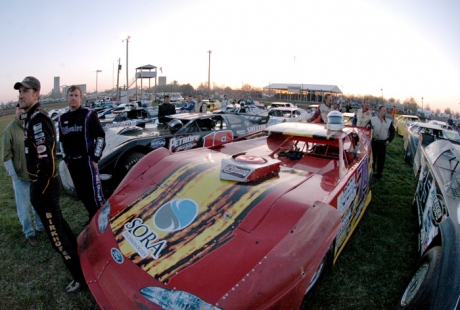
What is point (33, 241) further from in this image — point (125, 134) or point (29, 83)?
point (125, 134)

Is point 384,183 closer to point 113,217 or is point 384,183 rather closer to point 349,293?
point 349,293

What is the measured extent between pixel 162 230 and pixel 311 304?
4.52ft

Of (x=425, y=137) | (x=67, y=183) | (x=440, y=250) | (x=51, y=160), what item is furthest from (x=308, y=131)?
(x=425, y=137)

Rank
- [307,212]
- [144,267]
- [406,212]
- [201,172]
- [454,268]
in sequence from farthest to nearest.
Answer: [406,212] → [201,172] → [307,212] → [144,267] → [454,268]

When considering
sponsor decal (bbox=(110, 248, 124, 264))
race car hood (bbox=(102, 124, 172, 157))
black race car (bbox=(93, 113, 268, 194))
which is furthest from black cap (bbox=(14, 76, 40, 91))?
race car hood (bbox=(102, 124, 172, 157))

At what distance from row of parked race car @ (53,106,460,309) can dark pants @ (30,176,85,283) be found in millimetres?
130

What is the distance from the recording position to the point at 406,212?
14.3ft

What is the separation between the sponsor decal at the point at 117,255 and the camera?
2.15 m

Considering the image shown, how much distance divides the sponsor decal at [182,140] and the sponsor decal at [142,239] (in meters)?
3.23

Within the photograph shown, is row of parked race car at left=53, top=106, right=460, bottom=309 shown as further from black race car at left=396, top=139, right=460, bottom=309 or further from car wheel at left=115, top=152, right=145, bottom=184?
car wheel at left=115, top=152, right=145, bottom=184

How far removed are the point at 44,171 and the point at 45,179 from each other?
2.7 inches

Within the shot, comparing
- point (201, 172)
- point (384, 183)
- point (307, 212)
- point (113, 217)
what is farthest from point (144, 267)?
point (384, 183)

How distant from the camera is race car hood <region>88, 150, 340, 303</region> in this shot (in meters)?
1.90

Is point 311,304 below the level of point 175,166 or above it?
below
